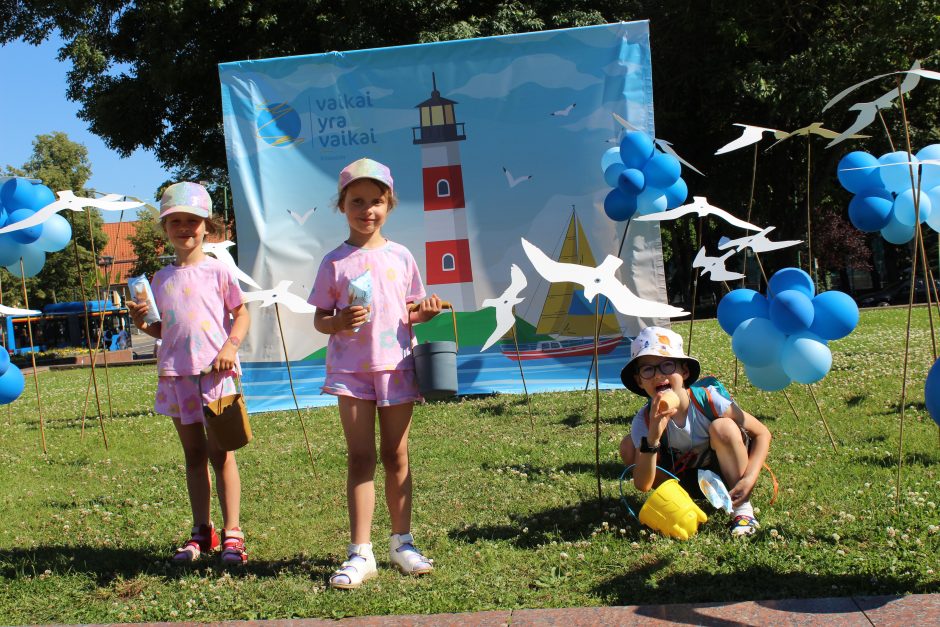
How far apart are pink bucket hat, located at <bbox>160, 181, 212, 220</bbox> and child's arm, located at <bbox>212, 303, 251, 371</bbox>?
1.73 ft

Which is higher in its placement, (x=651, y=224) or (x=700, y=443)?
(x=651, y=224)

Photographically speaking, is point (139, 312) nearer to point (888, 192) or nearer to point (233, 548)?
point (233, 548)

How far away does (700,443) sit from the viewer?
4582mm

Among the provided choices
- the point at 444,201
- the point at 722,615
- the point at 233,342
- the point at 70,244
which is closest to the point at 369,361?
the point at 233,342

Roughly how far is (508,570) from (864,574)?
151 centimetres

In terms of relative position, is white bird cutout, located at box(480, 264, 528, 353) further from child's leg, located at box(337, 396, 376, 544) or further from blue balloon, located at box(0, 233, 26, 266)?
blue balloon, located at box(0, 233, 26, 266)

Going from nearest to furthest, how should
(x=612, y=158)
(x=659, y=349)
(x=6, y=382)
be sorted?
(x=659, y=349), (x=6, y=382), (x=612, y=158)

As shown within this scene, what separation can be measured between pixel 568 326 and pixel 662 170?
10.0 ft

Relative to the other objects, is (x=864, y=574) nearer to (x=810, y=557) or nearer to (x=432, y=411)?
(x=810, y=557)

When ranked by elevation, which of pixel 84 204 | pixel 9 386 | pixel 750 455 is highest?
pixel 84 204

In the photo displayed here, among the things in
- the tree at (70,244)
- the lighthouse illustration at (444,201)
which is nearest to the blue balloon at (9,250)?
the lighthouse illustration at (444,201)

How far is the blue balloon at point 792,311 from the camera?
5125mm

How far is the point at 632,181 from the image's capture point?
745cm

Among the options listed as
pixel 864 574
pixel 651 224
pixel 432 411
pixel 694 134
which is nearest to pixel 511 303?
pixel 432 411
